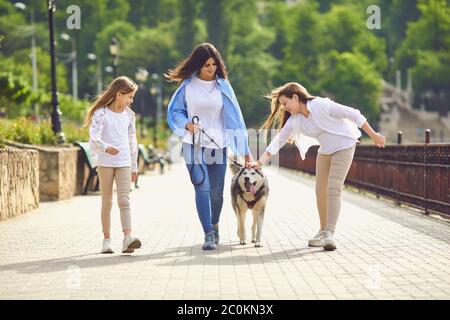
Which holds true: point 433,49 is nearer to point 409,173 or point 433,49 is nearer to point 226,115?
point 409,173

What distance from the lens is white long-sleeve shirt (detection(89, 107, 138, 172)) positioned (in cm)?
983

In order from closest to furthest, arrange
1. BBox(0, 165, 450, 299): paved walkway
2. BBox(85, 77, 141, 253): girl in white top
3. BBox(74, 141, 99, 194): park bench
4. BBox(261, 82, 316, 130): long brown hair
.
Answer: BBox(0, 165, 450, 299): paved walkway
BBox(85, 77, 141, 253): girl in white top
BBox(261, 82, 316, 130): long brown hair
BBox(74, 141, 99, 194): park bench

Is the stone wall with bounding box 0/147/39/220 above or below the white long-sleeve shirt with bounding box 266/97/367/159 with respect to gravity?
below

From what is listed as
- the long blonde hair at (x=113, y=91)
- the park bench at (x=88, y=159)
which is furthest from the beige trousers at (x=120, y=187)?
the park bench at (x=88, y=159)

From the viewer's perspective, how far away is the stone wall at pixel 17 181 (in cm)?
1387

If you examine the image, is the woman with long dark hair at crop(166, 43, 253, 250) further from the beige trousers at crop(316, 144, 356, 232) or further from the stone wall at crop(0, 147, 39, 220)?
the stone wall at crop(0, 147, 39, 220)

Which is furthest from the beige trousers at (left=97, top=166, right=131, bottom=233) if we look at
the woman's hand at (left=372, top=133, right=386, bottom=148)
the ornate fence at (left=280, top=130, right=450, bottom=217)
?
the ornate fence at (left=280, top=130, right=450, bottom=217)

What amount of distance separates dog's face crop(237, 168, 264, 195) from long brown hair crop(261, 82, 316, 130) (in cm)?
48

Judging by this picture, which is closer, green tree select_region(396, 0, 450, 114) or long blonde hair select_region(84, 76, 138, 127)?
long blonde hair select_region(84, 76, 138, 127)

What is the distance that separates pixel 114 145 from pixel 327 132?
7.05 ft

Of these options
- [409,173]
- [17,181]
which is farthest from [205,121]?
[409,173]

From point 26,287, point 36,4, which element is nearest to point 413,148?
point 26,287

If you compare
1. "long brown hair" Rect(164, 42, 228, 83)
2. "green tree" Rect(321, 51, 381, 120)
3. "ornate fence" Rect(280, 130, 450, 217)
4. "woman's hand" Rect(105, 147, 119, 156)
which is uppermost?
"green tree" Rect(321, 51, 381, 120)

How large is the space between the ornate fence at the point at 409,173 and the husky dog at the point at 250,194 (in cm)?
375
